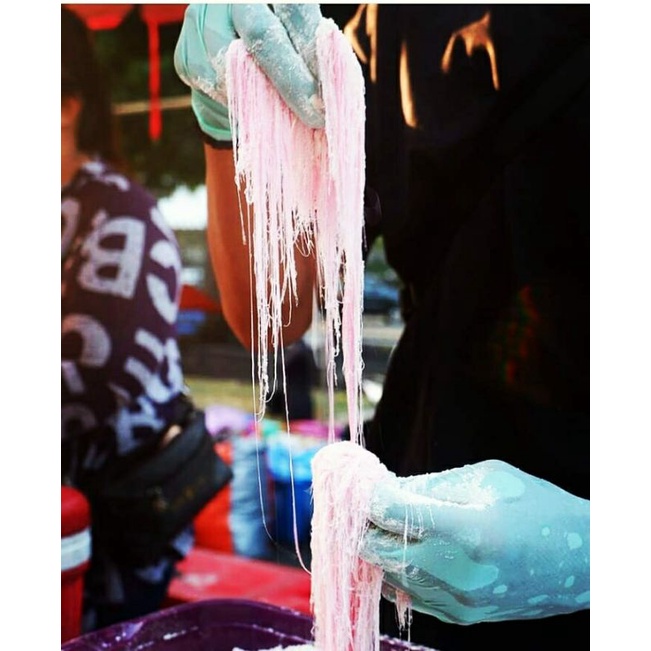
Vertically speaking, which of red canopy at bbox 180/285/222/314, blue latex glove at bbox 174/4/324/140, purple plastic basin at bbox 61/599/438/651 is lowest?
purple plastic basin at bbox 61/599/438/651

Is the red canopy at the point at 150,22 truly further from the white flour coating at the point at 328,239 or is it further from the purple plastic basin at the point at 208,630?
the purple plastic basin at the point at 208,630

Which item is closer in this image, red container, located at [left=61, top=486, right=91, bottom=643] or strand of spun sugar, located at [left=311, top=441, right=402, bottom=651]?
strand of spun sugar, located at [left=311, top=441, right=402, bottom=651]

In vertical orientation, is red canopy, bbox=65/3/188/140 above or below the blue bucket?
above

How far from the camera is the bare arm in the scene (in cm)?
111

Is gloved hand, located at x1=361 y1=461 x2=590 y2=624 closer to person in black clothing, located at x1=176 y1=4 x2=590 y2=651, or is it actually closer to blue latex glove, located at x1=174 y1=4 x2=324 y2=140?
person in black clothing, located at x1=176 y1=4 x2=590 y2=651

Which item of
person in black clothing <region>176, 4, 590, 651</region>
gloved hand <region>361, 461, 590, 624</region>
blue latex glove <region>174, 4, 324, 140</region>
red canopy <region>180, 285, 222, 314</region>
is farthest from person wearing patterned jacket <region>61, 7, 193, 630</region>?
gloved hand <region>361, 461, 590, 624</region>

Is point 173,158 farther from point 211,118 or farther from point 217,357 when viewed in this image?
point 217,357

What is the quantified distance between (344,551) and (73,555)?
1.81 ft

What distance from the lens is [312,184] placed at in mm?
1031

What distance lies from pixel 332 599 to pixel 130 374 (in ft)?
1.85

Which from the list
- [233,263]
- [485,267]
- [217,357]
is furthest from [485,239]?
[217,357]

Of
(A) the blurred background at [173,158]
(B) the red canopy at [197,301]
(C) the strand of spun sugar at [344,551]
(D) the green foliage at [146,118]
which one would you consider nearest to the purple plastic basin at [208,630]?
(C) the strand of spun sugar at [344,551]
